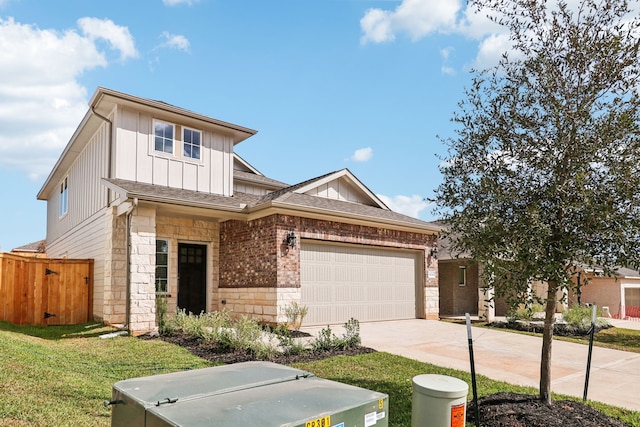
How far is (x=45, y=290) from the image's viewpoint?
13.4 metres

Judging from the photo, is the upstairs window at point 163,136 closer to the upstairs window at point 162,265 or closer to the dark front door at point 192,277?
the upstairs window at point 162,265

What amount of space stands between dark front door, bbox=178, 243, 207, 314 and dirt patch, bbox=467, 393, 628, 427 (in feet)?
31.7

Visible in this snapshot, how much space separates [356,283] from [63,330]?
8.03 metres

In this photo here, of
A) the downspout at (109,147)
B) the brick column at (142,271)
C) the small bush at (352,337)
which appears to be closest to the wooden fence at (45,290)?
the downspout at (109,147)

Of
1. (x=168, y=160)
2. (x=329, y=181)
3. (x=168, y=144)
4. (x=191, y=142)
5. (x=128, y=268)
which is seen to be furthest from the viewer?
(x=329, y=181)

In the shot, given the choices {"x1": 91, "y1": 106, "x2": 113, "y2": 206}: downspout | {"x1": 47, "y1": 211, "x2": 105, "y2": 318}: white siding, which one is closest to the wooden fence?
{"x1": 47, "y1": 211, "x2": 105, "y2": 318}: white siding

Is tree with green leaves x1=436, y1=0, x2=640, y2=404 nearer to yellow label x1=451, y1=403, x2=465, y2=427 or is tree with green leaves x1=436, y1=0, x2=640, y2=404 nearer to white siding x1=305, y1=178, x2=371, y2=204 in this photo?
yellow label x1=451, y1=403, x2=465, y2=427

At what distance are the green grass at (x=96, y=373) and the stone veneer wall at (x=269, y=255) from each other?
126 inches

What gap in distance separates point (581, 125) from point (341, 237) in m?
8.53

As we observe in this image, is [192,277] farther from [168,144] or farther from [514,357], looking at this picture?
[514,357]

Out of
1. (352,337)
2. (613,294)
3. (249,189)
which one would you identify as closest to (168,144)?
(249,189)

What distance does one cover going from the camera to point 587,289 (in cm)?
2612

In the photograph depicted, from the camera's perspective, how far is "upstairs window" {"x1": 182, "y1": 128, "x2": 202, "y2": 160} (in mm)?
14312

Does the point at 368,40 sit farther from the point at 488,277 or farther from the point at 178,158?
the point at 178,158
